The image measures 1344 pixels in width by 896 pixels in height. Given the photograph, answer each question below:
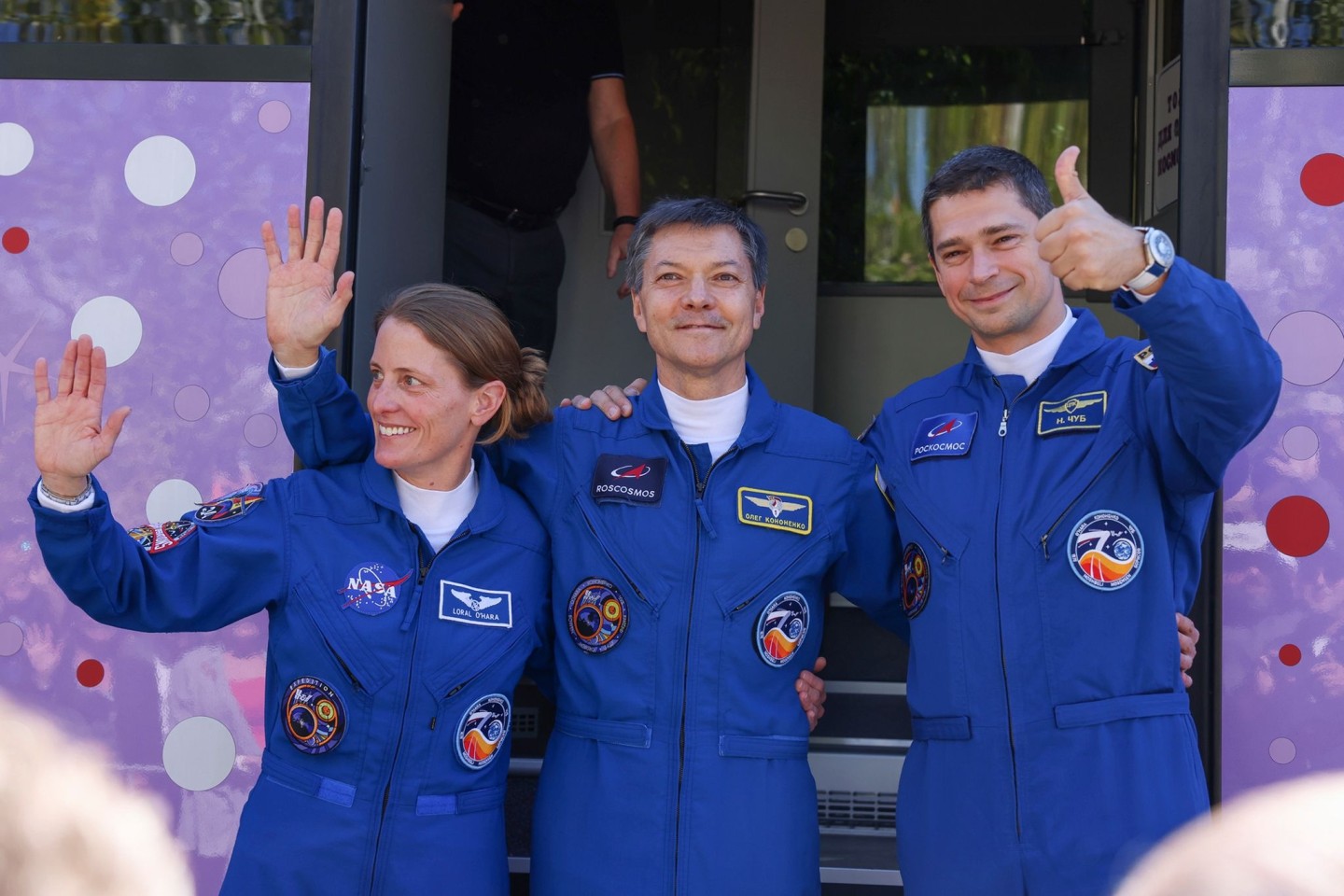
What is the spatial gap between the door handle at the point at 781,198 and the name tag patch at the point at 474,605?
2.38 m

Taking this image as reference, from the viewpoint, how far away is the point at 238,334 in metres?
2.74

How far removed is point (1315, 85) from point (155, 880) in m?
2.81

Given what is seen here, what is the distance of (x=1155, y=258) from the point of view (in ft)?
6.15

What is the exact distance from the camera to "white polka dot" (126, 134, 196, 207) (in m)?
2.75

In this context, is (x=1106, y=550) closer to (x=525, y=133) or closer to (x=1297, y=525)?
(x=1297, y=525)

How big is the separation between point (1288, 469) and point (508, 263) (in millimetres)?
2272

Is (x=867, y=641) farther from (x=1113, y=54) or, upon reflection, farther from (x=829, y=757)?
(x=1113, y=54)

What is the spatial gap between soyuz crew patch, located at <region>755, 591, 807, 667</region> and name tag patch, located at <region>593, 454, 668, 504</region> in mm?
280

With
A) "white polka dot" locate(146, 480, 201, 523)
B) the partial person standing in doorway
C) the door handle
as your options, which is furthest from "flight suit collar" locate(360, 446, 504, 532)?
the door handle

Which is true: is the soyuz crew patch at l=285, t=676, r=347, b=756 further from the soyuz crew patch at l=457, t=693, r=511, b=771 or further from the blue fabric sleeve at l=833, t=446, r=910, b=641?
the blue fabric sleeve at l=833, t=446, r=910, b=641

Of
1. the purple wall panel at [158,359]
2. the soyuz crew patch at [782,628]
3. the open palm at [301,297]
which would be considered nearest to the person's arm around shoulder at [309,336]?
the open palm at [301,297]

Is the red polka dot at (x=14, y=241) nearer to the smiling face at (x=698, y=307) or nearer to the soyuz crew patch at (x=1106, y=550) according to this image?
the smiling face at (x=698, y=307)

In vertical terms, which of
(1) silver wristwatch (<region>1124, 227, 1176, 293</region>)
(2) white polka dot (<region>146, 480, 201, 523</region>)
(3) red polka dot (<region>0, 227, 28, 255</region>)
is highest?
(3) red polka dot (<region>0, 227, 28, 255</region>)

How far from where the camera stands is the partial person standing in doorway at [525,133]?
12.9ft
